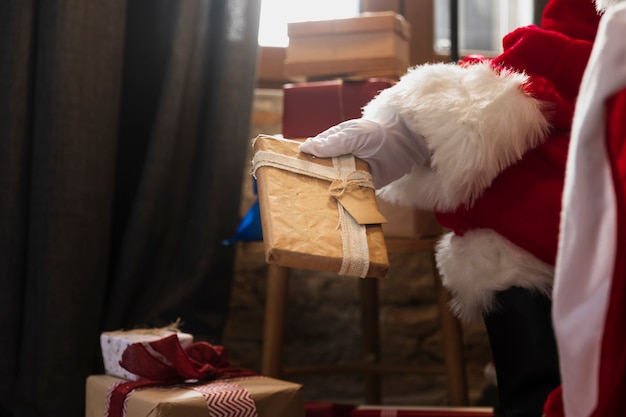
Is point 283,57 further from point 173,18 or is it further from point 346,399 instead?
point 346,399

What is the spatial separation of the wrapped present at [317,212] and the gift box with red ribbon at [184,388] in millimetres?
268

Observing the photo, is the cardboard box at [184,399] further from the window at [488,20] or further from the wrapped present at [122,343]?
the window at [488,20]

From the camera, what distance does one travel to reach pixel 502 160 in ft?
3.35

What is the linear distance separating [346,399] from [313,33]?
0.96m

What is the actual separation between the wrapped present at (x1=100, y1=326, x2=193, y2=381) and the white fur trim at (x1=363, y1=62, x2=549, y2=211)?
1.56 ft

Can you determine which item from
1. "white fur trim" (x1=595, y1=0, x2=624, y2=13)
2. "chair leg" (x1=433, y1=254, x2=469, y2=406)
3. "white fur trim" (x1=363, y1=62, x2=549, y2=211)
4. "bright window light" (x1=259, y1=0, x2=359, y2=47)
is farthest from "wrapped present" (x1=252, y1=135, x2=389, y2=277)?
"bright window light" (x1=259, y1=0, x2=359, y2=47)

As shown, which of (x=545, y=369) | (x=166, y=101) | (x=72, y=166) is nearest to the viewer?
(x=545, y=369)

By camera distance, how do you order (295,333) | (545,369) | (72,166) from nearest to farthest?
(545,369)
(72,166)
(295,333)

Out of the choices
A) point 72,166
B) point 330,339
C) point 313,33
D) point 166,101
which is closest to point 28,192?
point 72,166

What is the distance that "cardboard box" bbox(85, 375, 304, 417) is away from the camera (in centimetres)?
105

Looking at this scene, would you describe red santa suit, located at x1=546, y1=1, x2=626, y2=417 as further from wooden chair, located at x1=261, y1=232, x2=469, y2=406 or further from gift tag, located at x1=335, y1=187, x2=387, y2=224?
wooden chair, located at x1=261, y1=232, x2=469, y2=406

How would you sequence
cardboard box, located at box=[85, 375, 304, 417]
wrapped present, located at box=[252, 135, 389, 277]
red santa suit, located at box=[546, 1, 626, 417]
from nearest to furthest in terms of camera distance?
red santa suit, located at box=[546, 1, 626, 417] < wrapped present, located at box=[252, 135, 389, 277] < cardboard box, located at box=[85, 375, 304, 417]

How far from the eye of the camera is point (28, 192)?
63.9 inches

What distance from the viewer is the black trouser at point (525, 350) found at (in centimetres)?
98
